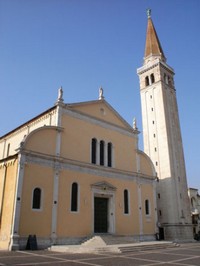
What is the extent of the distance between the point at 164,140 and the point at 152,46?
Result: 15.4 m

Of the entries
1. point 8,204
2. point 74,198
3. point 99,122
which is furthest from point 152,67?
point 8,204

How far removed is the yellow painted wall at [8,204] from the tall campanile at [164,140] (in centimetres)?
1692

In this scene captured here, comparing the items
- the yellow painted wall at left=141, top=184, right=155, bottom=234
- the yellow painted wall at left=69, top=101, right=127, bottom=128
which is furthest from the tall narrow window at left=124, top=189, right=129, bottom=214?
the yellow painted wall at left=69, top=101, right=127, bottom=128

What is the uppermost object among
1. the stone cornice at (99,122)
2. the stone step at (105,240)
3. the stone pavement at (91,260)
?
the stone cornice at (99,122)

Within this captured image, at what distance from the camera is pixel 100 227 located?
70.6 feet

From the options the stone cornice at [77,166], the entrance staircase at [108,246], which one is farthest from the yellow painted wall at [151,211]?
the entrance staircase at [108,246]

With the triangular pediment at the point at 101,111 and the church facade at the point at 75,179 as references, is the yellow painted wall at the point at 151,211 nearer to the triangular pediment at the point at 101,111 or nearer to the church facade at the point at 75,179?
the church facade at the point at 75,179

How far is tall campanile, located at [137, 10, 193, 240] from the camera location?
1159 inches

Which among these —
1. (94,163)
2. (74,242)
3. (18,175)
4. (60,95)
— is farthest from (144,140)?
(18,175)

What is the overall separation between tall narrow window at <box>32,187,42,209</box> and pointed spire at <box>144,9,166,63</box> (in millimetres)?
27603

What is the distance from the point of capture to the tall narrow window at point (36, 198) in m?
17.6

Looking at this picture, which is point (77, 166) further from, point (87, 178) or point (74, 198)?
point (74, 198)

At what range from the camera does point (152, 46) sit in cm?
3912

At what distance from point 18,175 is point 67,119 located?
20.9 feet
